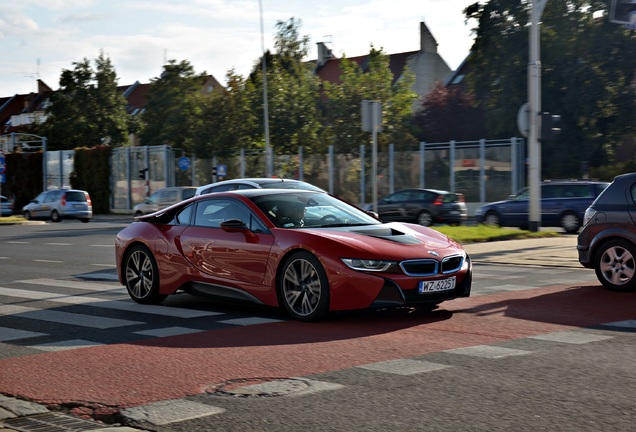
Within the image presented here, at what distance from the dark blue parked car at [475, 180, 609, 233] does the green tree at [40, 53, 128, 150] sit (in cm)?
6620

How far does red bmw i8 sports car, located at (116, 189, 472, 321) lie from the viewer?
30.6 feet

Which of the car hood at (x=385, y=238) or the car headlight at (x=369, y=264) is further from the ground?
the car hood at (x=385, y=238)

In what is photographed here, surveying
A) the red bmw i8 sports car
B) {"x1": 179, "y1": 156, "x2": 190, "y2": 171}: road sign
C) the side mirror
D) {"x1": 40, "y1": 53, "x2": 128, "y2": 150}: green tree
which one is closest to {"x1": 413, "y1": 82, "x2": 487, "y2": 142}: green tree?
{"x1": 179, "y1": 156, "x2": 190, "y2": 171}: road sign

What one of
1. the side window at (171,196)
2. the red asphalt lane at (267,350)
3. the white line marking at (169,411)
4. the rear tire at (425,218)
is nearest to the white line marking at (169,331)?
the red asphalt lane at (267,350)

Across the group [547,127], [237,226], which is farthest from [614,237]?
[547,127]

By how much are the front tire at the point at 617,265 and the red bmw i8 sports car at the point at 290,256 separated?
112 inches

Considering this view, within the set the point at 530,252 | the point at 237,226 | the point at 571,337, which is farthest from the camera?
the point at 530,252

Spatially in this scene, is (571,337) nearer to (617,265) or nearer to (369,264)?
(369,264)

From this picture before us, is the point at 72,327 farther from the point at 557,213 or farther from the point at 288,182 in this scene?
the point at 557,213

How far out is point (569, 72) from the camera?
4950cm

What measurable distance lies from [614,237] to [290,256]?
4668mm

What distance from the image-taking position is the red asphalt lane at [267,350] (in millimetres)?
6691

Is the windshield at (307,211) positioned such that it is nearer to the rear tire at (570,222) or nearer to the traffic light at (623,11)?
the traffic light at (623,11)

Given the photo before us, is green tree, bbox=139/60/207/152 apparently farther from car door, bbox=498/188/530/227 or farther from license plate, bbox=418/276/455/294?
license plate, bbox=418/276/455/294
